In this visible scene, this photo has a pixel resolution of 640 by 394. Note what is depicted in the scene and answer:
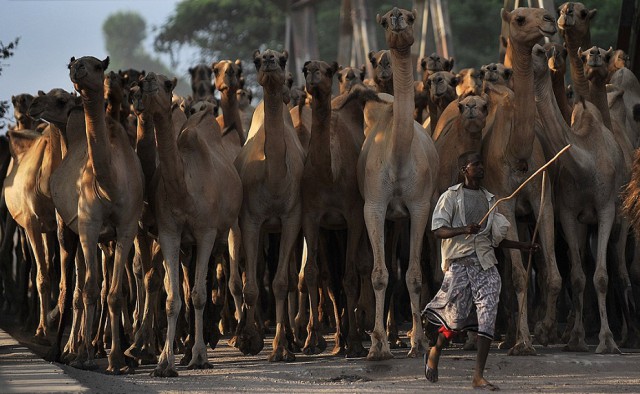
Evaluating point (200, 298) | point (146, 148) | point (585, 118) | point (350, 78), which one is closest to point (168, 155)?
point (146, 148)

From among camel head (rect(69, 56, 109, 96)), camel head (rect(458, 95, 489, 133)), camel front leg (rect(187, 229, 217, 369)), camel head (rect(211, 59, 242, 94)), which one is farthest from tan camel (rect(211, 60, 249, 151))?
camel head (rect(69, 56, 109, 96))

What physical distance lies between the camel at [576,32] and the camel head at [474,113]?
1.78 metres

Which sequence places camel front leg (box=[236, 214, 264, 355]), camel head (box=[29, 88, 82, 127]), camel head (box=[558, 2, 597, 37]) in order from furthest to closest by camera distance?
camel head (box=[558, 2, 597, 37]) → camel head (box=[29, 88, 82, 127]) → camel front leg (box=[236, 214, 264, 355])

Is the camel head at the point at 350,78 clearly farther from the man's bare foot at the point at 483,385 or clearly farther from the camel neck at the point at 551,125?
the man's bare foot at the point at 483,385

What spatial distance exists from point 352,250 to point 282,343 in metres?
1.18

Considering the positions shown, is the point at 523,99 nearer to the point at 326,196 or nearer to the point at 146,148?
the point at 326,196

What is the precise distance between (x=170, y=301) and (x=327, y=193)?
223 cm

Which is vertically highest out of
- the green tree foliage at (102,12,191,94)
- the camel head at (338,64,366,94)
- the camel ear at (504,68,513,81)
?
the green tree foliage at (102,12,191,94)

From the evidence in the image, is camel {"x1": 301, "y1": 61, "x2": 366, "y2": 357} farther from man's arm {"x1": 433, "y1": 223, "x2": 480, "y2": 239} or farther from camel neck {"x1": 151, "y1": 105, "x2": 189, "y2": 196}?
man's arm {"x1": 433, "y1": 223, "x2": 480, "y2": 239}

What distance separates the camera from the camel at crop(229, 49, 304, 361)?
14.9 meters

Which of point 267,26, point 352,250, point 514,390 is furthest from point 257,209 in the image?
point 267,26

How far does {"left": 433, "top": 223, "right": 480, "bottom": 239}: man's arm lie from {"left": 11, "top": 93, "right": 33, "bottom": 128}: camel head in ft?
31.1

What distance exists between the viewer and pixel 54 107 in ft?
52.1

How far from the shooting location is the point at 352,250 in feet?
50.4
